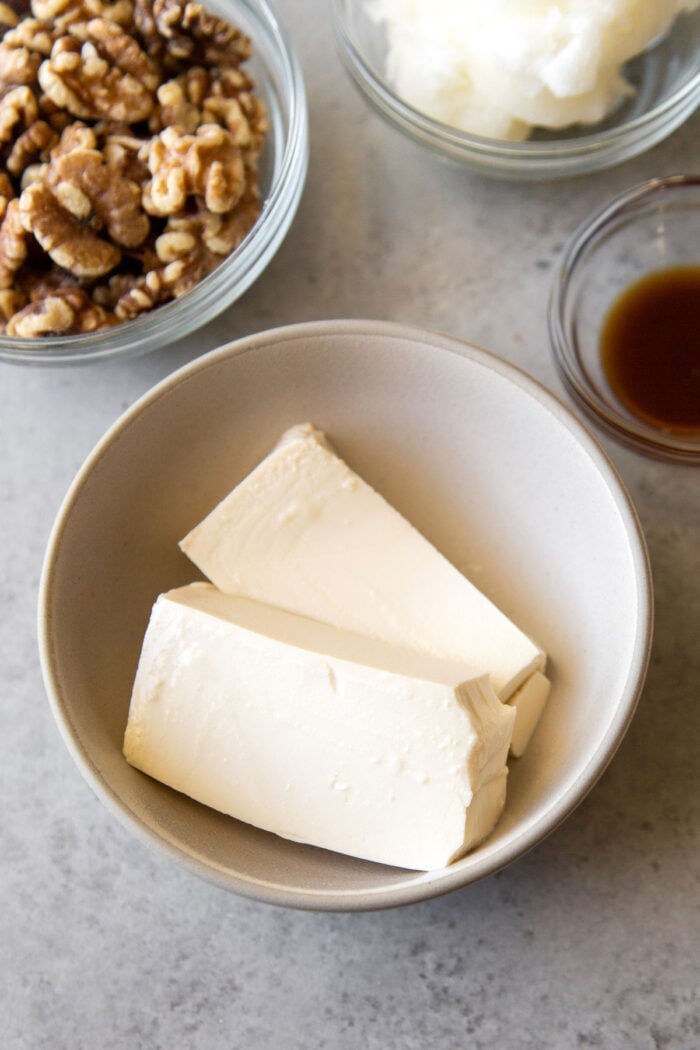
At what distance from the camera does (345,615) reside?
3.91ft

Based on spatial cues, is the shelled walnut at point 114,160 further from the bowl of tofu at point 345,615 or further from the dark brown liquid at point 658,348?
the dark brown liquid at point 658,348

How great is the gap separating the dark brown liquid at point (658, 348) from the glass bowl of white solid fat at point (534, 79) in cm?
18

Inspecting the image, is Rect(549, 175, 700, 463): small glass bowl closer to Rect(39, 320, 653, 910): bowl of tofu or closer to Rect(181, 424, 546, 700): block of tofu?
Rect(39, 320, 653, 910): bowl of tofu

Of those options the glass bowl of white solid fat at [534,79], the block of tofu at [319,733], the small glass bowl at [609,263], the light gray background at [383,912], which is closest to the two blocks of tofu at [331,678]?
the block of tofu at [319,733]

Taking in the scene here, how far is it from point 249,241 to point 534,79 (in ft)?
1.27

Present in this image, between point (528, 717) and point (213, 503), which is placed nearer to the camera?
point (528, 717)

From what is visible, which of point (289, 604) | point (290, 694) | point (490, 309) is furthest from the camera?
point (490, 309)

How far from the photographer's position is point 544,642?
4.01 feet

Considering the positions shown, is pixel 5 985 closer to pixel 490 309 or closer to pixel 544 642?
pixel 544 642

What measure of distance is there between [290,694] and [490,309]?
585 mm

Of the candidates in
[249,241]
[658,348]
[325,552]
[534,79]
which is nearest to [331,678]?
[325,552]

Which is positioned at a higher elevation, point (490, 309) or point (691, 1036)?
point (490, 309)

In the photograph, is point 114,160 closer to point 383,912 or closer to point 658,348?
point 658,348

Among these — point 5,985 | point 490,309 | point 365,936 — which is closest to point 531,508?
point 490,309
